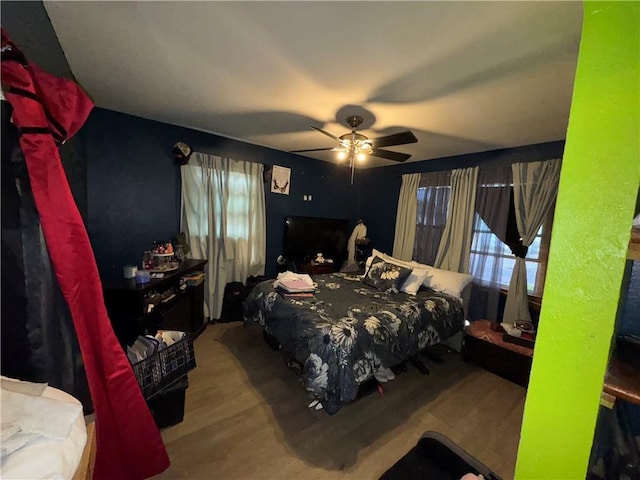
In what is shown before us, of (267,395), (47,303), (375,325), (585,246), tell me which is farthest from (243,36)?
(267,395)

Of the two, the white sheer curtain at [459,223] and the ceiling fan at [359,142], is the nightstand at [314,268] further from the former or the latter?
the ceiling fan at [359,142]

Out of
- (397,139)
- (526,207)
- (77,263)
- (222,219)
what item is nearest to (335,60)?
(397,139)

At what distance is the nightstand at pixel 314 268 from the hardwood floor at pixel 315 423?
154 centimetres

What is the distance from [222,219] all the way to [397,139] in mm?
2355

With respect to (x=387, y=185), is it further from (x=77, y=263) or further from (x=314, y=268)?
(x=77, y=263)

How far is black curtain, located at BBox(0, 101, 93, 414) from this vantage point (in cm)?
88

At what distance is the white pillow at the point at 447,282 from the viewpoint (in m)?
2.82

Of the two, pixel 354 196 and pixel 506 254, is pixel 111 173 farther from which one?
pixel 506 254

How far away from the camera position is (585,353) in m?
0.61

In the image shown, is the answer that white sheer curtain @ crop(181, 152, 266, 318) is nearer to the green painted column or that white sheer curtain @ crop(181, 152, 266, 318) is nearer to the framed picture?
the framed picture

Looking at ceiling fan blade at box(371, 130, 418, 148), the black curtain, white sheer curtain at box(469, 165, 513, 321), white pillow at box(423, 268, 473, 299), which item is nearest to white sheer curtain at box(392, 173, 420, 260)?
white sheer curtain at box(469, 165, 513, 321)

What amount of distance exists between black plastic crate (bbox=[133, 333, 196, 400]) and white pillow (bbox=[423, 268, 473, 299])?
254 cm

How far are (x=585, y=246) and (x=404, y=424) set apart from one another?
1808 mm

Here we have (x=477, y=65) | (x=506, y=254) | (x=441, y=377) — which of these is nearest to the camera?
(x=477, y=65)
